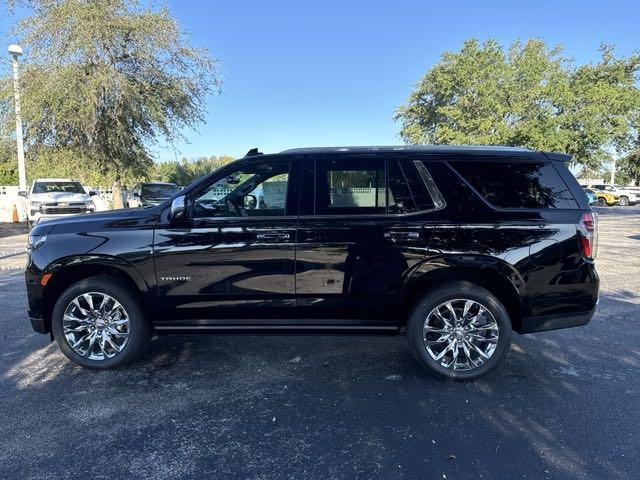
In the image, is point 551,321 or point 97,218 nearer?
point 551,321

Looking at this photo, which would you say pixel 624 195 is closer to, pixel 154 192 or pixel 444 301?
pixel 154 192

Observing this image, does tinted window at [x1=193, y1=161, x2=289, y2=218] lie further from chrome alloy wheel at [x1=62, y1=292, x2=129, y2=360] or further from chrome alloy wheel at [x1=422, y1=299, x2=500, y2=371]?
chrome alloy wheel at [x1=422, y1=299, x2=500, y2=371]

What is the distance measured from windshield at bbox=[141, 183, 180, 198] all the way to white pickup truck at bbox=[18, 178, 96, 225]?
10.0 ft

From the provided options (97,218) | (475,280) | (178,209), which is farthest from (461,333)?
(97,218)

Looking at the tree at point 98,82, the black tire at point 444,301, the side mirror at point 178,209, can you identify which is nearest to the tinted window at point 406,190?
the black tire at point 444,301

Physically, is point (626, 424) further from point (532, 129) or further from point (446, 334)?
point (532, 129)

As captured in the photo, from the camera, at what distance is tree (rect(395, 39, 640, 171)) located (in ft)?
81.3

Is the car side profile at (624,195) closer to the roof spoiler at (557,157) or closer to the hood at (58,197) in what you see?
the hood at (58,197)

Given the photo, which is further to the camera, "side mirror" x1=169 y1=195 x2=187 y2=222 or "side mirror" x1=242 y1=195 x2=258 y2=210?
"side mirror" x1=242 y1=195 x2=258 y2=210

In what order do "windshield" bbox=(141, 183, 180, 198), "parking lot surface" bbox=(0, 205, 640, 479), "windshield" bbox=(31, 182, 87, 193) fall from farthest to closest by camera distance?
"windshield" bbox=(141, 183, 180, 198)
"windshield" bbox=(31, 182, 87, 193)
"parking lot surface" bbox=(0, 205, 640, 479)

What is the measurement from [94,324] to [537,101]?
27.7m

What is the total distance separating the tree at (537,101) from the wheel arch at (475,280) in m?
22.5

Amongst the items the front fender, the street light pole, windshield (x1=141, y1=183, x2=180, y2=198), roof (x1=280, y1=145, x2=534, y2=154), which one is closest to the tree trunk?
windshield (x1=141, y1=183, x2=180, y2=198)

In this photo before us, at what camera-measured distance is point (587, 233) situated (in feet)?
12.6
